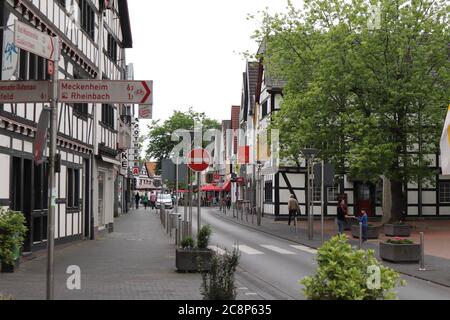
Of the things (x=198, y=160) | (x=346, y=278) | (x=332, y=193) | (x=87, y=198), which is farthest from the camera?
(x=332, y=193)

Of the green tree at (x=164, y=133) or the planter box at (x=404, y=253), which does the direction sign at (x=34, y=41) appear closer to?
the planter box at (x=404, y=253)

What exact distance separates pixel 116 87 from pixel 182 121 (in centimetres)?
8214

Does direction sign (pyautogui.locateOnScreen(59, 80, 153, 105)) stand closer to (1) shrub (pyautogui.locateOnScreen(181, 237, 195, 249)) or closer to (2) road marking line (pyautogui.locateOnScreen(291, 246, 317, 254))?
(1) shrub (pyautogui.locateOnScreen(181, 237, 195, 249))

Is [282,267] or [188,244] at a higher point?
[188,244]

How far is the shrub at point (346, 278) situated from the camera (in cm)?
627

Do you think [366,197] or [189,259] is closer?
[189,259]

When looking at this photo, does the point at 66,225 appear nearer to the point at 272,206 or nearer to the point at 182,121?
the point at 272,206

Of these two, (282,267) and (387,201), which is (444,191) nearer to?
(387,201)

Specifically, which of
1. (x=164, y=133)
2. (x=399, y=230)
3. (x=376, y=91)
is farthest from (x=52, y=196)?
(x=164, y=133)

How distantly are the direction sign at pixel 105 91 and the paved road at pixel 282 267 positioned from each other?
423cm

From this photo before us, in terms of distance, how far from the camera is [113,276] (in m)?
13.7

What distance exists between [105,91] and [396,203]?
84.5ft

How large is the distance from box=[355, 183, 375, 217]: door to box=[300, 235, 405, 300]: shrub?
3785cm
